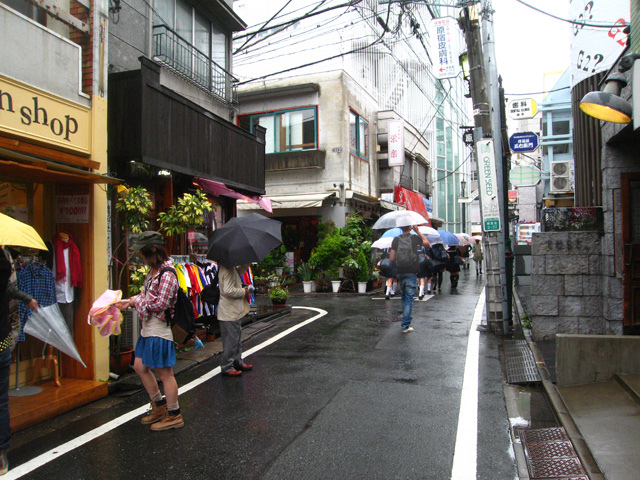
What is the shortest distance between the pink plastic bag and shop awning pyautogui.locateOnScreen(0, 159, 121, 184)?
1.64 meters

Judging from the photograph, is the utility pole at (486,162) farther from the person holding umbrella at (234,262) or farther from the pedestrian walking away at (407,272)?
the person holding umbrella at (234,262)

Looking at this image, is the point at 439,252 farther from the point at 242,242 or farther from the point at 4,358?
the point at 4,358

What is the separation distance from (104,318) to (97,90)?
3.49 m

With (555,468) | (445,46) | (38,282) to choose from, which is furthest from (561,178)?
(38,282)

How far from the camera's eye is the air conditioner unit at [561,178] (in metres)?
16.8

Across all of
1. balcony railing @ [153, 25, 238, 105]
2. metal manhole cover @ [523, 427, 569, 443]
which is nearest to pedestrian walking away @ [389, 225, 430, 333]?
metal manhole cover @ [523, 427, 569, 443]

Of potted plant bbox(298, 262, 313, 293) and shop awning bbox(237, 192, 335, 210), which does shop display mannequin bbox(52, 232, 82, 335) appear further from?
shop awning bbox(237, 192, 335, 210)

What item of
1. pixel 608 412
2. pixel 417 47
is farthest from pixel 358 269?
pixel 417 47

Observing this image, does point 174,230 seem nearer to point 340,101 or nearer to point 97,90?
point 97,90

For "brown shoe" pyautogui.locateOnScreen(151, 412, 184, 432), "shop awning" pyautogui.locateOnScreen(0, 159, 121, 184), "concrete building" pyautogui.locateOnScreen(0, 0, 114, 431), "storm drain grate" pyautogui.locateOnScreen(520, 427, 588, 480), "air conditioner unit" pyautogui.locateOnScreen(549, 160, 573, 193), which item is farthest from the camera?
"air conditioner unit" pyautogui.locateOnScreen(549, 160, 573, 193)

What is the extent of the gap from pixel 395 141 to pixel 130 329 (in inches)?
683

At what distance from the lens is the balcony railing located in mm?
10289

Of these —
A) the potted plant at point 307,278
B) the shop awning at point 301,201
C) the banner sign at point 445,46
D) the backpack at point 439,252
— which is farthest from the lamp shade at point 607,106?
the potted plant at point 307,278

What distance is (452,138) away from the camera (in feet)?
147
